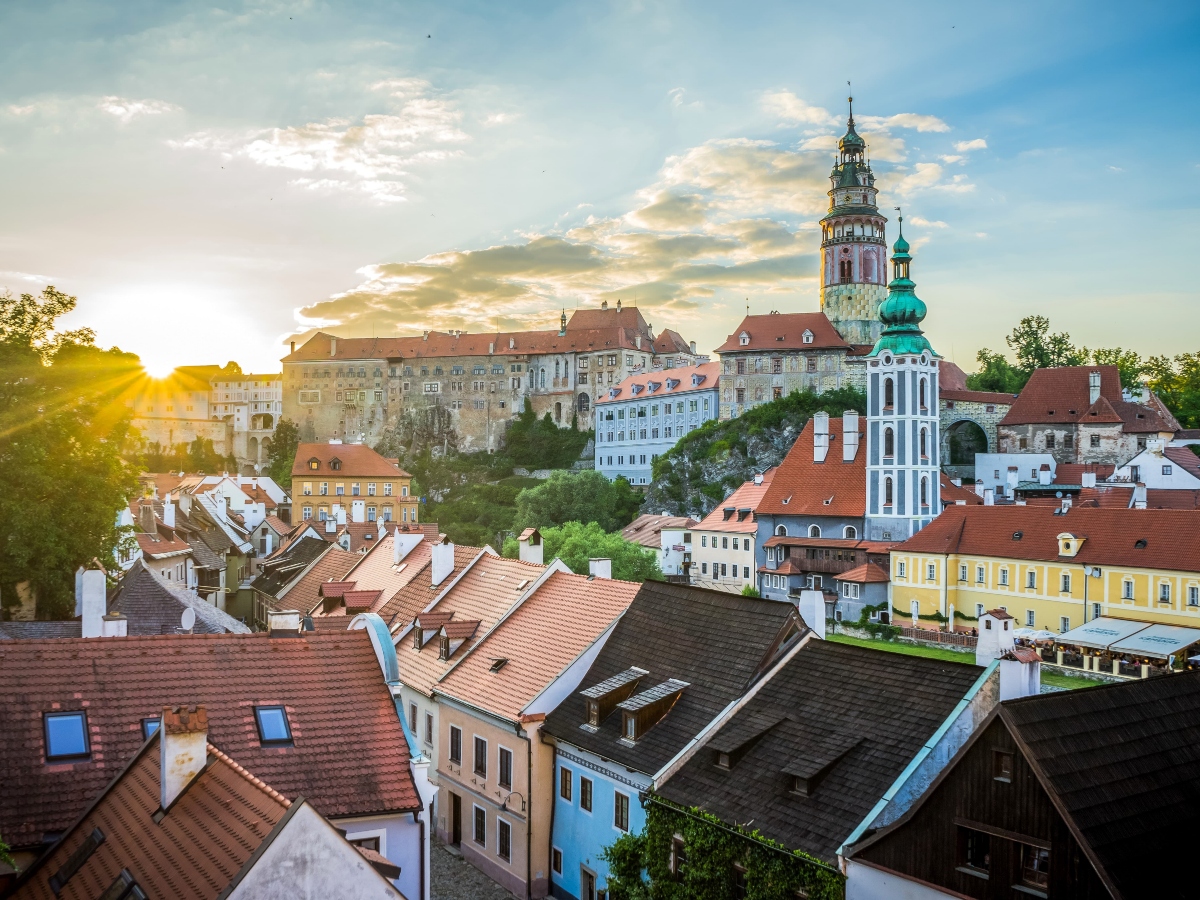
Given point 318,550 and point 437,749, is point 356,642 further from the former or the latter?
point 318,550

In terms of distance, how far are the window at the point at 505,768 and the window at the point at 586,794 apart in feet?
6.24

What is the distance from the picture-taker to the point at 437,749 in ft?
74.3

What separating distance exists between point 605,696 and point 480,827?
4.93m

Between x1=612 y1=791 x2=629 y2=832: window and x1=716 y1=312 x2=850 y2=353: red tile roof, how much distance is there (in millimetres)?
79954

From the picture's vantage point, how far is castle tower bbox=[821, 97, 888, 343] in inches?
3895

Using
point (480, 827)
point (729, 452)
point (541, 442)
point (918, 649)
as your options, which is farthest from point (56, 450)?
point (541, 442)

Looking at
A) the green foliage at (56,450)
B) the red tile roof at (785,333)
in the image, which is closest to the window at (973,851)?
the green foliage at (56,450)

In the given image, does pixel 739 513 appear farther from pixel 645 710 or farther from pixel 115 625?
pixel 115 625

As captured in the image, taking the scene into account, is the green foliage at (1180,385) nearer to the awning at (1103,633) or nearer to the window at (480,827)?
the awning at (1103,633)

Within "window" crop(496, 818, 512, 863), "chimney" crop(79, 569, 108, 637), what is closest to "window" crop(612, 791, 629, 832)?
"window" crop(496, 818, 512, 863)

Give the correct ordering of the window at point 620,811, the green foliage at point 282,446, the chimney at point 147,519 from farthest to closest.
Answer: the green foliage at point 282,446, the chimney at point 147,519, the window at point 620,811

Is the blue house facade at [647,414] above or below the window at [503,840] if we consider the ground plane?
above

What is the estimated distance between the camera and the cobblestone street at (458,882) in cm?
1892

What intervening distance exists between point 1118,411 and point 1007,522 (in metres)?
31.8
